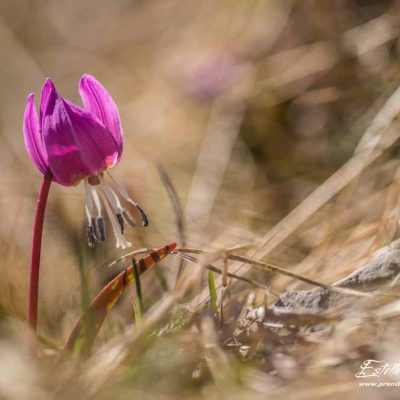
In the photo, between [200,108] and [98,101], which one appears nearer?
[98,101]

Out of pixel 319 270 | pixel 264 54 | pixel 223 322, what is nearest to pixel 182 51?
pixel 264 54

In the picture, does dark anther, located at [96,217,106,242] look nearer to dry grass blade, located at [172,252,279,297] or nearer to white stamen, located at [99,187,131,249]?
white stamen, located at [99,187,131,249]

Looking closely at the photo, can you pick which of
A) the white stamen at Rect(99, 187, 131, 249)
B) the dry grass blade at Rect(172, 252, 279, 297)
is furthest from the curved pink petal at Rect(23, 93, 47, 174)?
the dry grass blade at Rect(172, 252, 279, 297)

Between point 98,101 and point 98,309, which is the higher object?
point 98,101

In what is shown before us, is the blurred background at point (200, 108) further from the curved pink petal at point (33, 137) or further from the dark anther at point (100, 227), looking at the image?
the curved pink petal at point (33, 137)

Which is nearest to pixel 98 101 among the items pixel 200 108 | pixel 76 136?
pixel 76 136

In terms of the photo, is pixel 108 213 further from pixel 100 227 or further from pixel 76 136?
pixel 76 136

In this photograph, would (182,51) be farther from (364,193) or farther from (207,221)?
(364,193)

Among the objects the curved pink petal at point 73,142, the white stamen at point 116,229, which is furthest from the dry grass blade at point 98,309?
the curved pink petal at point 73,142
